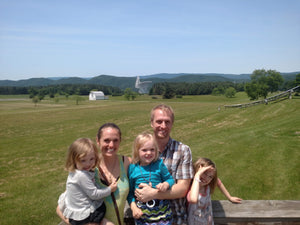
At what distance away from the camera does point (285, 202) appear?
2787 millimetres

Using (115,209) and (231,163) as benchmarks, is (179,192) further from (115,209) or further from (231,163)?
(231,163)

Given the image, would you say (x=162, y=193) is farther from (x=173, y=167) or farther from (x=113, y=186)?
(x=113, y=186)

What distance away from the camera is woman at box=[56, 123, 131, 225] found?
2.65 m

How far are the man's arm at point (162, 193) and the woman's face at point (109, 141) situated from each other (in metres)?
0.51

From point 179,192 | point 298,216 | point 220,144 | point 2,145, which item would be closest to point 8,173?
point 2,145

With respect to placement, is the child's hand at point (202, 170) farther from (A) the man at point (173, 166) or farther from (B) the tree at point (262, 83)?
(B) the tree at point (262, 83)

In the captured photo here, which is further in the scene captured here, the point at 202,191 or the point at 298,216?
the point at 202,191

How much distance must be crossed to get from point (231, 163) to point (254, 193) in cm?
204

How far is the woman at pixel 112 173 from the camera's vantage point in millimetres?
2648

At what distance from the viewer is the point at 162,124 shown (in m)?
2.96

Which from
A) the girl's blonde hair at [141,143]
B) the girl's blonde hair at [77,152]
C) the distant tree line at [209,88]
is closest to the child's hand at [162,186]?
the girl's blonde hair at [141,143]

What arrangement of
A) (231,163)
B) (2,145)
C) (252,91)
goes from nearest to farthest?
(231,163)
(2,145)
(252,91)

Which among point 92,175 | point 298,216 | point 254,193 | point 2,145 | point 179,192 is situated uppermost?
point 92,175

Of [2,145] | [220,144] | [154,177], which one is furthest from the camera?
[2,145]
